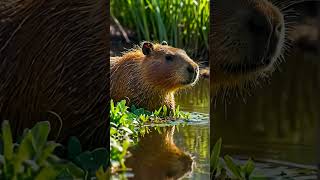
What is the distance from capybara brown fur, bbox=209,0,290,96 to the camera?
2.87m

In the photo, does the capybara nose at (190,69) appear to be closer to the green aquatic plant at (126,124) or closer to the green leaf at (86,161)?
the green aquatic plant at (126,124)

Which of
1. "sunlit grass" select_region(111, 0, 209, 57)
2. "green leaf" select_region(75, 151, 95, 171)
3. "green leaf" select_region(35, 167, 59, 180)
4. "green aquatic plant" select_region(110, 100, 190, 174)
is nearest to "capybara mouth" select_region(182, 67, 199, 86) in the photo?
"green aquatic plant" select_region(110, 100, 190, 174)

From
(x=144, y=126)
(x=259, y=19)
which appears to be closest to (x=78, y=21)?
(x=259, y=19)

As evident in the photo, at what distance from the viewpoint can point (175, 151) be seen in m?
3.73

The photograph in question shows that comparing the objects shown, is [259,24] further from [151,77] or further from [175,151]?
[151,77]

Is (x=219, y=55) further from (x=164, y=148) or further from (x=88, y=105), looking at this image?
(x=164, y=148)

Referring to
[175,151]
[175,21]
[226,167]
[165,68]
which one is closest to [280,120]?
[226,167]

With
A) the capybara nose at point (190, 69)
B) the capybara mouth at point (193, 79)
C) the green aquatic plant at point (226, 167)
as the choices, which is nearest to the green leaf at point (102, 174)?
the green aquatic plant at point (226, 167)

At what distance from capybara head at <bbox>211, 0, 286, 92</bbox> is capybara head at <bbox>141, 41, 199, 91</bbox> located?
2.14 m

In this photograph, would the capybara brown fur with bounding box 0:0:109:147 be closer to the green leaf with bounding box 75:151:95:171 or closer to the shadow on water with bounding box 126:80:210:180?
the green leaf with bounding box 75:151:95:171

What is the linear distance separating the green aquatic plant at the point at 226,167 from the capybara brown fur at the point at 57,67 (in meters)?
0.42

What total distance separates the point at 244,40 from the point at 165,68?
7.62 ft

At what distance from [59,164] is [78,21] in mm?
551

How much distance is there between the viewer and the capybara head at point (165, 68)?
5.12 m
